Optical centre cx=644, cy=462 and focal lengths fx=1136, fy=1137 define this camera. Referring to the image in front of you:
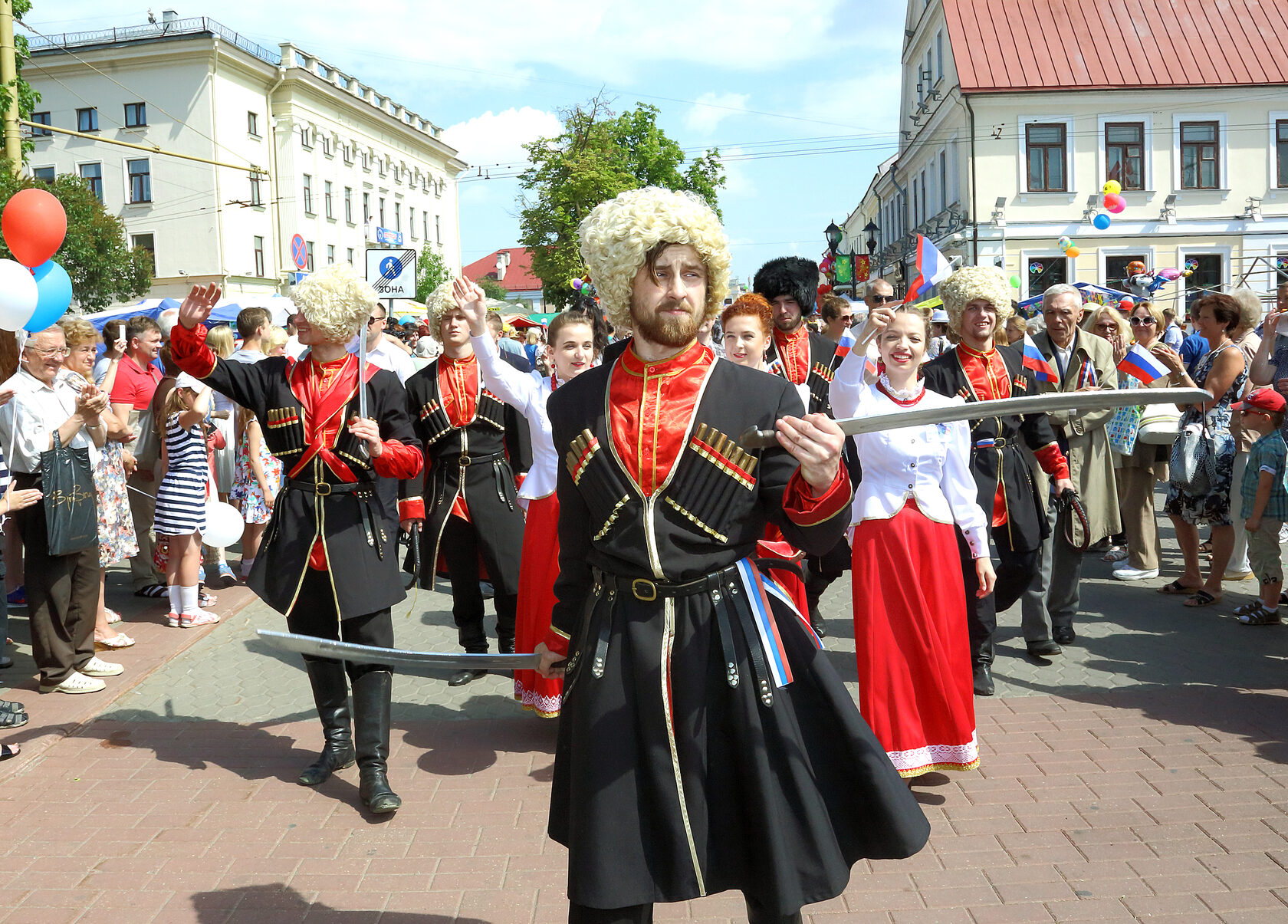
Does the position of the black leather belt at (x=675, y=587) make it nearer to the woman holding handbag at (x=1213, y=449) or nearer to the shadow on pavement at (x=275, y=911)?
the shadow on pavement at (x=275, y=911)

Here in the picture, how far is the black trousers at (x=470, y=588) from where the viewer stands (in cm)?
627

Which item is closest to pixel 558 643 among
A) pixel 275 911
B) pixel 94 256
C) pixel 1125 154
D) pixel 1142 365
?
pixel 275 911

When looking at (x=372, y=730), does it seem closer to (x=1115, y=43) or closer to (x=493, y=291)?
(x=1115, y=43)

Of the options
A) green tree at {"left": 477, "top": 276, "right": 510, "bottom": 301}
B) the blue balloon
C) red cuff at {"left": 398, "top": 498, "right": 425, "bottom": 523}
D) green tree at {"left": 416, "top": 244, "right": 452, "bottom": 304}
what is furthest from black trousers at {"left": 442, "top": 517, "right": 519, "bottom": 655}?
green tree at {"left": 416, "top": 244, "right": 452, "bottom": 304}

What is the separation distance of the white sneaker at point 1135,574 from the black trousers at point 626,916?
692 cm

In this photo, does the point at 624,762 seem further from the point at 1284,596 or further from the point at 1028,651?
the point at 1284,596

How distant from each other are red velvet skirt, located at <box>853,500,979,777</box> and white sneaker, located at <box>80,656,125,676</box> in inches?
169

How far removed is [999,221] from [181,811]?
34204 millimetres

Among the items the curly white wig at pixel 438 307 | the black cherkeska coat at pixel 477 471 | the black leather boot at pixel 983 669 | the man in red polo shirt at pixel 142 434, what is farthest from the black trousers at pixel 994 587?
the man in red polo shirt at pixel 142 434

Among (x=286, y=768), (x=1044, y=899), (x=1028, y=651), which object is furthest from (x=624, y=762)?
(x=1028, y=651)

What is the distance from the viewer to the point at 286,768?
512 centimetres

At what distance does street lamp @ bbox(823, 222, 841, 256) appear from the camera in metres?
18.2

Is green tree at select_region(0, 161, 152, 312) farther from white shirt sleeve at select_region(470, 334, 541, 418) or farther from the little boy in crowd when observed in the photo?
the little boy in crowd

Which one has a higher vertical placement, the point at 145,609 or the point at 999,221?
the point at 999,221
